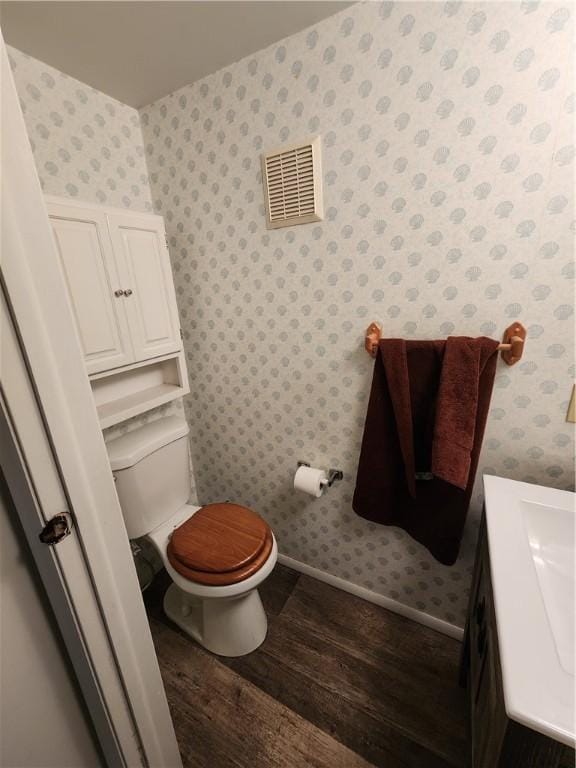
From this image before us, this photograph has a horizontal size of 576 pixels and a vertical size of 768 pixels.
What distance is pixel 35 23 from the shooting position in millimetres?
923

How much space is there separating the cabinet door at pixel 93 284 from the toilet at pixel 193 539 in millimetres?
358

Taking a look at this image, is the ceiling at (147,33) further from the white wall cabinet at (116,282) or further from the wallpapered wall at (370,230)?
the white wall cabinet at (116,282)

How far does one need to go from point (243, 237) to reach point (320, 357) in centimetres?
57

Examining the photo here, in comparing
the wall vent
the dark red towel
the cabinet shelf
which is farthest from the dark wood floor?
the wall vent

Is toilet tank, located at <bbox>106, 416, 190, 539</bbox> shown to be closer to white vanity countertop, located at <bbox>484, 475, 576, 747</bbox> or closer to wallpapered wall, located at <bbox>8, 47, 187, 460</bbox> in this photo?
wallpapered wall, located at <bbox>8, 47, 187, 460</bbox>

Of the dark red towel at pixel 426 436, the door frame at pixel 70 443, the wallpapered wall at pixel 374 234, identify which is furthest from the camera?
the dark red towel at pixel 426 436

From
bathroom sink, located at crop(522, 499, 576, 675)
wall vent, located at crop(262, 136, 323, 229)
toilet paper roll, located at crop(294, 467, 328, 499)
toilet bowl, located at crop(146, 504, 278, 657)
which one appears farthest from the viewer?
toilet paper roll, located at crop(294, 467, 328, 499)

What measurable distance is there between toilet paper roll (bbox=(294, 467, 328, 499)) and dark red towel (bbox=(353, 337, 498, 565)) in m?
0.15

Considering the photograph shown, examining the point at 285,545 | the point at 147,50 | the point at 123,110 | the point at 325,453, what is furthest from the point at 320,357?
the point at 123,110

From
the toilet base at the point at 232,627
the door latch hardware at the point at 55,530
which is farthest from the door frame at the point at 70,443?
the toilet base at the point at 232,627

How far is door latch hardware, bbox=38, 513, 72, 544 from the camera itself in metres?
0.55

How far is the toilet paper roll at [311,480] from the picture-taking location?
4.42 feet

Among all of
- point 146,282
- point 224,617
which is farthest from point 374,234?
point 224,617

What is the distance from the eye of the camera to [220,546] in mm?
1219
